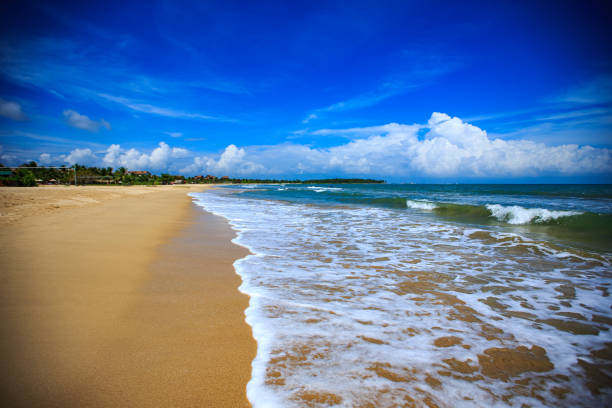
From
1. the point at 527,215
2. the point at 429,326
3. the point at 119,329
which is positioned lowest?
the point at 429,326

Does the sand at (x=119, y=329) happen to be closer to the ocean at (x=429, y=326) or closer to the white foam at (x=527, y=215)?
the ocean at (x=429, y=326)

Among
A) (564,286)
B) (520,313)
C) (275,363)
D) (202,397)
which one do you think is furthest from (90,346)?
(564,286)

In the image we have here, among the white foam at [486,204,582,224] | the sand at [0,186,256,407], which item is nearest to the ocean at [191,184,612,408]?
the sand at [0,186,256,407]

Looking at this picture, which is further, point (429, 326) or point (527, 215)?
point (527, 215)

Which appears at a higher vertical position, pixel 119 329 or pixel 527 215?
pixel 527 215

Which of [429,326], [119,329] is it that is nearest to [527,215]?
[429,326]

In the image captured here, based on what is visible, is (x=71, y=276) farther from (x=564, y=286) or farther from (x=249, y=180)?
(x=249, y=180)

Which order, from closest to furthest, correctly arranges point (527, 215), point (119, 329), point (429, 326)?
point (119, 329), point (429, 326), point (527, 215)

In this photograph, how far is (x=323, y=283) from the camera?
407 centimetres

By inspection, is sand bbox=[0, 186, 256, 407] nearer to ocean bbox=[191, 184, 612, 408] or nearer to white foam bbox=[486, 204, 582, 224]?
ocean bbox=[191, 184, 612, 408]

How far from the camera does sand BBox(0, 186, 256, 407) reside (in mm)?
1773

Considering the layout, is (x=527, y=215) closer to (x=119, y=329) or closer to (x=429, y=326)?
(x=429, y=326)

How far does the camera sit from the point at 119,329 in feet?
8.22

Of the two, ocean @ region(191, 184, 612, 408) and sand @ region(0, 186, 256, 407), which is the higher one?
sand @ region(0, 186, 256, 407)
